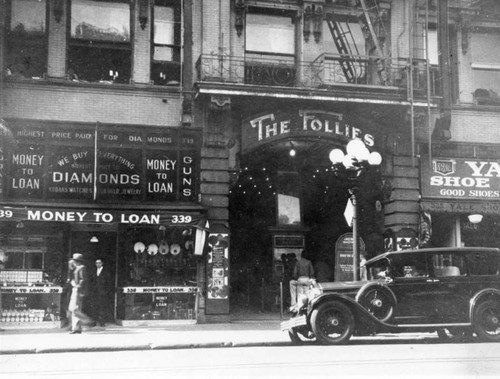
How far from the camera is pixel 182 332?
15.5 m

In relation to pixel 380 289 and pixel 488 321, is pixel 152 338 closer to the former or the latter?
pixel 380 289

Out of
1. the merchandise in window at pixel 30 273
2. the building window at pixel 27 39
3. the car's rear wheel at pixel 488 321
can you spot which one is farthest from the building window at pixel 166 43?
the car's rear wheel at pixel 488 321

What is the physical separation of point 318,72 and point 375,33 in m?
2.28

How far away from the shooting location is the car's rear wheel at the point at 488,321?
13336 millimetres

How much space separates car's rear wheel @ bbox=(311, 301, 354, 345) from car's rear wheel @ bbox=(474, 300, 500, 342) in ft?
8.63

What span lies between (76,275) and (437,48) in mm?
12837

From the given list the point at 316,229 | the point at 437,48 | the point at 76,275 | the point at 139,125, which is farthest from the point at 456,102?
the point at 76,275

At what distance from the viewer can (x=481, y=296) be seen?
526 inches

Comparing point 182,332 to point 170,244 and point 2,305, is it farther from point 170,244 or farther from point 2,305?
point 2,305

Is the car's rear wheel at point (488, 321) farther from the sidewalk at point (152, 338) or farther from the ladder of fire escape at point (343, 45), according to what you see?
the ladder of fire escape at point (343, 45)

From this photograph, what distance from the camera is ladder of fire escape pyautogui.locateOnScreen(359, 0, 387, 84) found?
1917 centimetres

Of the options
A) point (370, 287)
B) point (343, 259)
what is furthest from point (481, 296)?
point (343, 259)

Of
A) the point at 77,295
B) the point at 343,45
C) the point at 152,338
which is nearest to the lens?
the point at 152,338

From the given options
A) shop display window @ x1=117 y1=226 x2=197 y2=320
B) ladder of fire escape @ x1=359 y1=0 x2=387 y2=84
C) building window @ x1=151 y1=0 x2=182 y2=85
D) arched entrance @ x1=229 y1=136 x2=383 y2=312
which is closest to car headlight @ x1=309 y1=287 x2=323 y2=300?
shop display window @ x1=117 y1=226 x2=197 y2=320
